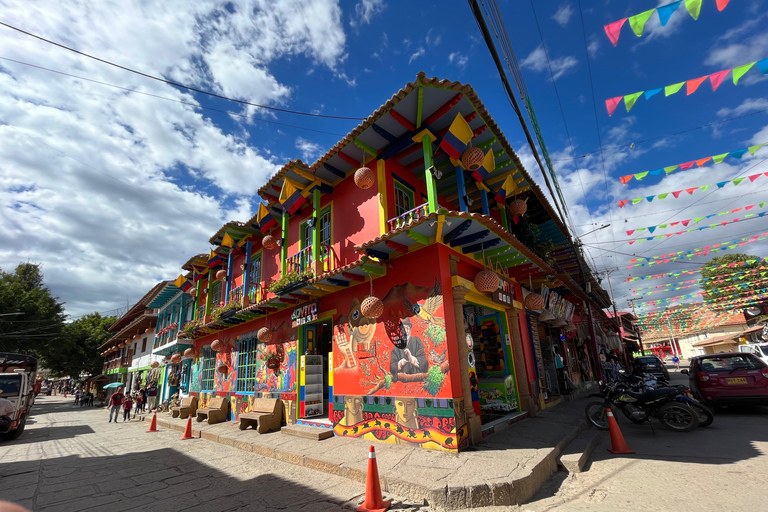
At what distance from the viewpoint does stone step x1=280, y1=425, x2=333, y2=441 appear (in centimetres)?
754

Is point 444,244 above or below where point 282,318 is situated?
above

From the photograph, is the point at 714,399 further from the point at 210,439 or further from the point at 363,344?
the point at 210,439

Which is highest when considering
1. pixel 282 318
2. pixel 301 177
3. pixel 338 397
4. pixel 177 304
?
pixel 301 177

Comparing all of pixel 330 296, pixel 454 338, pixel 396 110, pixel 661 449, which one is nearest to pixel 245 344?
pixel 330 296

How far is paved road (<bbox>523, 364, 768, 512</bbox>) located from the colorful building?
1.87m

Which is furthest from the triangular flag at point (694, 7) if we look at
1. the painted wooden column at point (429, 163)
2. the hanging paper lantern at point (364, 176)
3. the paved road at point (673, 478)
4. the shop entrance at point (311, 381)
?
the shop entrance at point (311, 381)

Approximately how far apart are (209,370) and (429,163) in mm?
13271

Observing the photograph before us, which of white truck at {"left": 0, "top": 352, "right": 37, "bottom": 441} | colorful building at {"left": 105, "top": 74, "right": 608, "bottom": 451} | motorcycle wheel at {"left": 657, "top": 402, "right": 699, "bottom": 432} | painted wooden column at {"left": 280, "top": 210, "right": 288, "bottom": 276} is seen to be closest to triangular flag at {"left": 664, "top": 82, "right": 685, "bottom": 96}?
colorful building at {"left": 105, "top": 74, "right": 608, "bottom": 451}

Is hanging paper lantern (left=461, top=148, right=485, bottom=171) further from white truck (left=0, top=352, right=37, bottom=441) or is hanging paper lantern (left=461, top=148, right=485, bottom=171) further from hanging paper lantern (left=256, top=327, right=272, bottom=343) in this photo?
white truck (left=0, top=352, right=37, bottom=441)

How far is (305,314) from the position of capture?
9258 millimetres

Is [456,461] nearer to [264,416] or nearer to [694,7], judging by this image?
[264,416]

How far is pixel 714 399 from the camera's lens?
8.27 metres

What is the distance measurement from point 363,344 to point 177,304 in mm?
17565

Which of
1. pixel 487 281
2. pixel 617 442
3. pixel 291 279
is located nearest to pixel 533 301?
pixel 487 281
